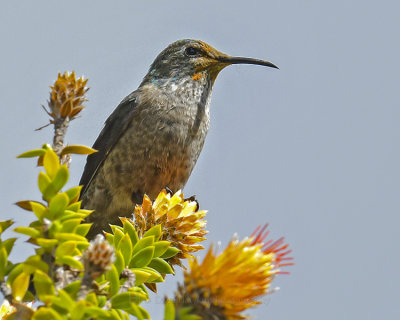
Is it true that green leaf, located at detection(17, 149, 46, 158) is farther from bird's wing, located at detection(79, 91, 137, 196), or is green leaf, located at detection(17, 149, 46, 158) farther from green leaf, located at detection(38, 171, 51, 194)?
bird's wing, located at detection(79, 91, 137, 196)

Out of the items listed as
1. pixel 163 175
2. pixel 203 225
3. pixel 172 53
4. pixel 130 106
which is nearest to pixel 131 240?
pixel 203 225

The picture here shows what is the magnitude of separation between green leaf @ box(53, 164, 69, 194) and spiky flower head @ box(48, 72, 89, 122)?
0.67 feet

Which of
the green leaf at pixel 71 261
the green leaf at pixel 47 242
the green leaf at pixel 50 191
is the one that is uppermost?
the green leaf at pixel 50 191

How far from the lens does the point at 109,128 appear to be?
5.07 m

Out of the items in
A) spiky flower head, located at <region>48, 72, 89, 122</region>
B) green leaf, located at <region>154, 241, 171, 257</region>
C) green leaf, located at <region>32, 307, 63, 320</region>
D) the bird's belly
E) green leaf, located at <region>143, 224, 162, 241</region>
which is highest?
the bird's belly

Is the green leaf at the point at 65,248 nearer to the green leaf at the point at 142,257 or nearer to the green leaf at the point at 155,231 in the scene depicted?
the green leaf at the point at 142,257

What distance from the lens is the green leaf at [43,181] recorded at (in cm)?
173

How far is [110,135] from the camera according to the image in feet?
16.4

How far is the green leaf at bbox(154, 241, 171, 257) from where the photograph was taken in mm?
2350

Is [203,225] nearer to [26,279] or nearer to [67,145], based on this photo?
[67,145]

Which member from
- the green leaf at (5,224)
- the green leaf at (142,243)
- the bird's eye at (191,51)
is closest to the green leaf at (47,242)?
the green leaf at (5,224)

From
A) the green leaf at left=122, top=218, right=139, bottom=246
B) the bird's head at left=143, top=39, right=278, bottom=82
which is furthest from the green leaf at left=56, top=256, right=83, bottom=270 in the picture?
the bird's head at left=143, top=39, right=278, bottom=82

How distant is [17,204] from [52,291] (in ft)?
1.11

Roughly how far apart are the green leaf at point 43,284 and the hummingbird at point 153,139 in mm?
2882
